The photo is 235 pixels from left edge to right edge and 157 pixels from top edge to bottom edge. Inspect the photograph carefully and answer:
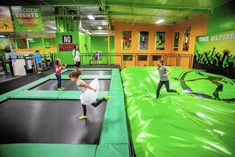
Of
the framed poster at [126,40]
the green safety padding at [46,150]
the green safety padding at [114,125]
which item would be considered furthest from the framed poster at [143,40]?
the green safety padding at [46,150]

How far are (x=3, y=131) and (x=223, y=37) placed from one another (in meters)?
7.80

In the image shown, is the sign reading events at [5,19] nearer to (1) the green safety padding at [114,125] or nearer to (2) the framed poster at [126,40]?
(1) the green safety padding at [114,125]

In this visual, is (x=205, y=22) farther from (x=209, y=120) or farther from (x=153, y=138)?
(x=153, y=138)

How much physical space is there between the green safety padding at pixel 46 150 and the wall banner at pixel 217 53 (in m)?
6.08

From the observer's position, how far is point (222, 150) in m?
1.74

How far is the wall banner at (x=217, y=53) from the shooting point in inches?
202

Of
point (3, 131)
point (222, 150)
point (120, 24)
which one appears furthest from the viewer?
point (120, 24)

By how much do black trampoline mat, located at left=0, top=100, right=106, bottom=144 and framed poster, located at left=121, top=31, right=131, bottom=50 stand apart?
8.55 m

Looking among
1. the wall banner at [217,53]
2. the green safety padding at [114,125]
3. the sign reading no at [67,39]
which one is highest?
the sign reading no at [67,39]

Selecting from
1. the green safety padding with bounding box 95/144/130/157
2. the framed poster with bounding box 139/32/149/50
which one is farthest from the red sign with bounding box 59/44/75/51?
the green safety padding with bounding box 95/144/130/157

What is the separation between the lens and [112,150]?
1.87 metres

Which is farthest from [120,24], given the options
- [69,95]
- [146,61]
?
[69,95]

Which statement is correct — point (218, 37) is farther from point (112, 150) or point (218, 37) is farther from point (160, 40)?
point (112, 150)

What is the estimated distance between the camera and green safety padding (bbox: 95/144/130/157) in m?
1.79
